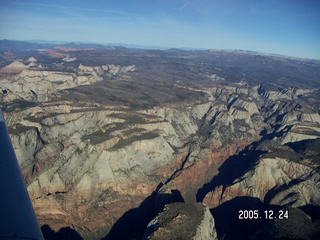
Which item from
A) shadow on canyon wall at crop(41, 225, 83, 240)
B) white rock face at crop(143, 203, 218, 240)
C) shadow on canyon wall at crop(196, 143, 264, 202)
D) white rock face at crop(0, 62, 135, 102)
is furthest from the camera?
white rock face at crop(0, 62, 135, 102)

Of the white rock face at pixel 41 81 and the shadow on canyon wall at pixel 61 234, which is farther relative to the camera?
the white rock face at pixel 41 81

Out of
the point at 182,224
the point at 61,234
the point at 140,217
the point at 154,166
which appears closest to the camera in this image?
the point at 182,224

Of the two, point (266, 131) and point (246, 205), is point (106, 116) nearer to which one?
point (246, 205)

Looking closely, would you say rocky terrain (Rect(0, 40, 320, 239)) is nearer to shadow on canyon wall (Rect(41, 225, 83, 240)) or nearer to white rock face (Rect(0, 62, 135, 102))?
shadow on canyon wall (Rect(41, 225, 83, 240))

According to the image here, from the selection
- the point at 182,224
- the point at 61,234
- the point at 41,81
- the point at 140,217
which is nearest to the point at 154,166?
the point at 140,217

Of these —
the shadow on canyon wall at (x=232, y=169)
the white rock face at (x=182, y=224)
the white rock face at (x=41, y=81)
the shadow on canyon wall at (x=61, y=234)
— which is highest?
the white rock face at (x=41, y=81)

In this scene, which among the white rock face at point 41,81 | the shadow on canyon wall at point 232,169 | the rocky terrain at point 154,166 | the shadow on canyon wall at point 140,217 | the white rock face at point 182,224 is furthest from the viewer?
the white rock face at point 41,81

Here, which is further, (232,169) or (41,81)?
(41,81)

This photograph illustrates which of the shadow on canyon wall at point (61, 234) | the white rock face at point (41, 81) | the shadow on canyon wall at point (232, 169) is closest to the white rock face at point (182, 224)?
the shadow on canyon wall at point (61, 234)

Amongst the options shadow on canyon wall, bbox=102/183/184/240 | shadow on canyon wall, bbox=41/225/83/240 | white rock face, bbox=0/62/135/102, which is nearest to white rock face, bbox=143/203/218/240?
shadow on canyon wall, bbox=102/183/184/240

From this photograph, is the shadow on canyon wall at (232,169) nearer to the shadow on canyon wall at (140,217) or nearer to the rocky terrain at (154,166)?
the rocky terrain at (154,166)

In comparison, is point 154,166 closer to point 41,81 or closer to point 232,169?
point 232,169
